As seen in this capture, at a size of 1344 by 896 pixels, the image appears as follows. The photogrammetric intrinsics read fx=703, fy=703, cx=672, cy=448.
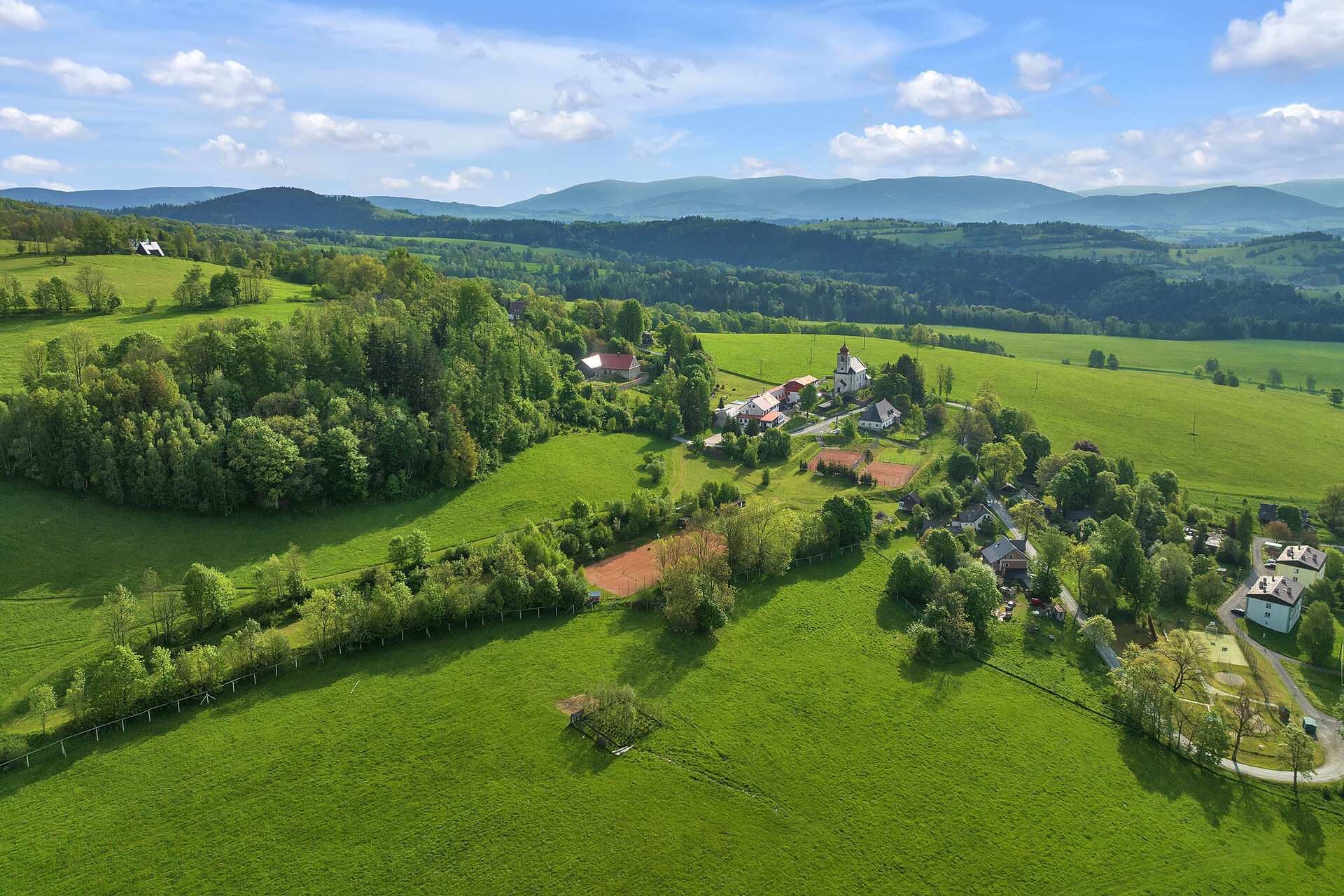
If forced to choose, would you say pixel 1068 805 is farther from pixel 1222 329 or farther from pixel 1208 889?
pixel 1222 329

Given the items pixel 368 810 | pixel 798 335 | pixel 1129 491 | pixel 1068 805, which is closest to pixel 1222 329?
pixel 798 335

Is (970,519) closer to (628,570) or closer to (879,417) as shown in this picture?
(879,417)

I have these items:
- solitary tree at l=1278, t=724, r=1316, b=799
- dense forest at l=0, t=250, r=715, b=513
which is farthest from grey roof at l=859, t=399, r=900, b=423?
solitary tree at l=1278, t=724, r=1316, b=799

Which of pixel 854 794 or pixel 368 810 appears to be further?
pixel 854 794

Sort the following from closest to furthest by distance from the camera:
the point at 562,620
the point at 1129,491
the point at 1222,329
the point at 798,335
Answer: the point at 562,620 → the point at 1129,491 → the point at 798,335 → the point at 1222,329

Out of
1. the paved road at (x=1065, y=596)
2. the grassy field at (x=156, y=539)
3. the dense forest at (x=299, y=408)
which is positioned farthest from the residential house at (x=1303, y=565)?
the dense forest at (x=299, y=408)

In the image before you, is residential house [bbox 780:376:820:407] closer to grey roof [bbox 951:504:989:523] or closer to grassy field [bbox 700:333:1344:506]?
grassy field [bbox 700:333:1344:506]
